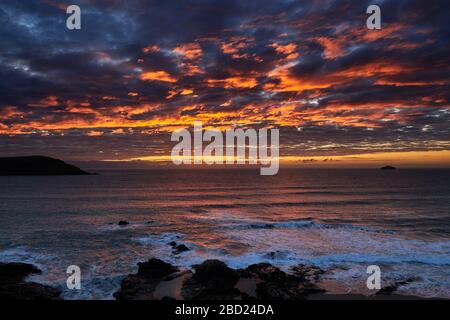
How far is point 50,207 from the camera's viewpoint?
58.6m

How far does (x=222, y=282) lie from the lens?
63.8 feet

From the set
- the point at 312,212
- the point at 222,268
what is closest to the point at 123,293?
the point at 222,268

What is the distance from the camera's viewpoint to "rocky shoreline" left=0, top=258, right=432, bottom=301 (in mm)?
17812

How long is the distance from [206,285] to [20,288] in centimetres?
1075

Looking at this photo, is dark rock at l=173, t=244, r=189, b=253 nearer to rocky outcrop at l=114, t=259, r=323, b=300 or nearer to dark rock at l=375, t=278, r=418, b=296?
rocky outcrop at l=114, t=259, r=323, b=300

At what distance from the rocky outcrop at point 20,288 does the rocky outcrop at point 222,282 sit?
12.8 ft

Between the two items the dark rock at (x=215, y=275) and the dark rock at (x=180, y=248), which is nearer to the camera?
the dark rock at (x=215, y=275)

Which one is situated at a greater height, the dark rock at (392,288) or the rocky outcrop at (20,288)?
the rocky outcrop at (20,288)

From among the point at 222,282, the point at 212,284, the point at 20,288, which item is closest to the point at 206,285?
the point at 212,284

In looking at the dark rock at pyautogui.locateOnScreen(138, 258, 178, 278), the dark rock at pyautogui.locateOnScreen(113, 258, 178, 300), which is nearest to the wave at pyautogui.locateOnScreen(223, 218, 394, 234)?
the dark rock at pyautogui.locateOnScreen(138, 258, 178, 278)

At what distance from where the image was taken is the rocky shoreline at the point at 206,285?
17.8 meters

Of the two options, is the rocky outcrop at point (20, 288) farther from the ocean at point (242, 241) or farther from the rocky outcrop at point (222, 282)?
the rocky outcrop at point (222, 282)

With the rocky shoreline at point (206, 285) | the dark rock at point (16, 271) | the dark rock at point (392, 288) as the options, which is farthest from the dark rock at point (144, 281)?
the dark rock at point (392, 288)

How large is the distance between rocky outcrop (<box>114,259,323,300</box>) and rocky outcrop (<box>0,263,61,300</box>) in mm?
3914
